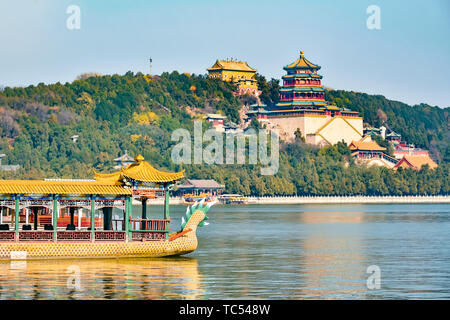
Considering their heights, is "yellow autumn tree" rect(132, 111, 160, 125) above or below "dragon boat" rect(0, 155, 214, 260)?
above

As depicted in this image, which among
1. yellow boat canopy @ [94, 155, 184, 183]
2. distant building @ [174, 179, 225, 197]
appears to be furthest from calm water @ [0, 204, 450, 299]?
distant building @ [174, 179, 225, 197]

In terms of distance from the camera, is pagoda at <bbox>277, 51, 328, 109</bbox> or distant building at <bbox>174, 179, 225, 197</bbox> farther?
pagoda at <bbox>277, 51, 328, 109</bbox>

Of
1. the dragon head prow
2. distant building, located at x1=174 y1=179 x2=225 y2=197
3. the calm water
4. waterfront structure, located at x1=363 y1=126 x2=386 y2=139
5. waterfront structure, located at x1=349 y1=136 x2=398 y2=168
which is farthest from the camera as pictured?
waterfront structure, located at x1=363 y1=126 x2=386 y2=139

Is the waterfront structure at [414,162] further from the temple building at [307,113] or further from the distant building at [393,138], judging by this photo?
the distant building at [393,138]

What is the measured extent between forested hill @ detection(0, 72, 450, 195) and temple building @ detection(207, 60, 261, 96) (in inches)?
69.7

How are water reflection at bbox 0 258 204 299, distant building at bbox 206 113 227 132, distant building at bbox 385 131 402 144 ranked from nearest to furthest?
water reflection at bbox 0 258 204 299 < distant building at bbox 206 113 227 132 < distant building at bbox 385 131 402 144

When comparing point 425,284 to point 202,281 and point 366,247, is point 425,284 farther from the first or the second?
point 366,247

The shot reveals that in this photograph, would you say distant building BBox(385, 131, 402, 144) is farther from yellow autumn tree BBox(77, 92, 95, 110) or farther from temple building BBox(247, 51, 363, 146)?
yellow autumn tree BBox(77, 92, 95, 110)

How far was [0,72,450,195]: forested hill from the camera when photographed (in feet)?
437

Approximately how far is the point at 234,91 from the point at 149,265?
146 metres

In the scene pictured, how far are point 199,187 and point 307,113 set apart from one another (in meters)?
35.9

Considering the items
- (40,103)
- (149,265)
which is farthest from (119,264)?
(40,103)

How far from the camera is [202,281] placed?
32.3m

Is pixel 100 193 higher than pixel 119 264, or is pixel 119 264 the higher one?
pixel 100 193
